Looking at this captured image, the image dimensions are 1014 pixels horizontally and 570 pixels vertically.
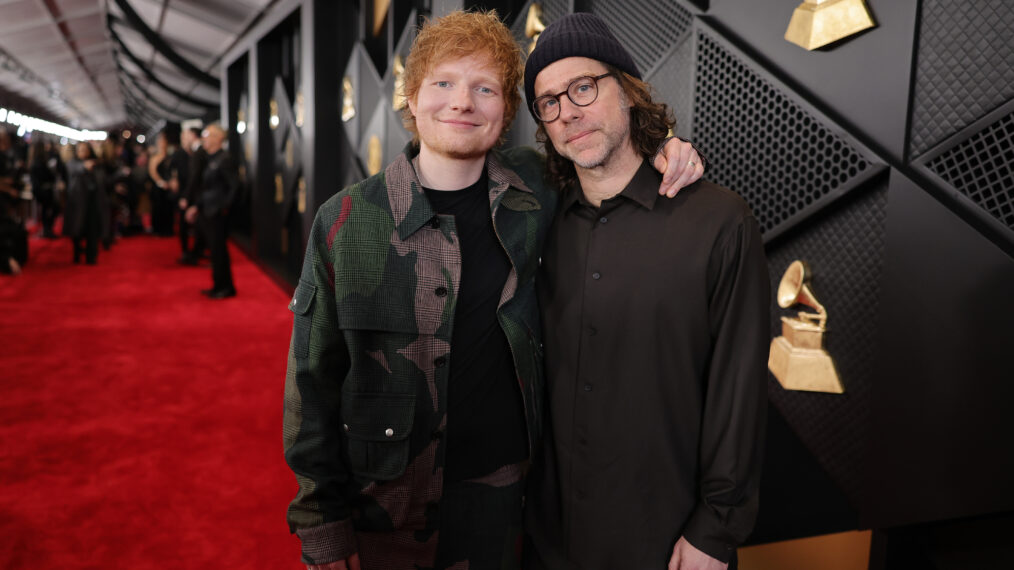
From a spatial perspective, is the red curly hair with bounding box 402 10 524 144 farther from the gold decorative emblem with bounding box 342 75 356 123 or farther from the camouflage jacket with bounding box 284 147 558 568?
the gold decorative emblem with bounding box 342 75 356 123

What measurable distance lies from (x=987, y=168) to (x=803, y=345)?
713mm

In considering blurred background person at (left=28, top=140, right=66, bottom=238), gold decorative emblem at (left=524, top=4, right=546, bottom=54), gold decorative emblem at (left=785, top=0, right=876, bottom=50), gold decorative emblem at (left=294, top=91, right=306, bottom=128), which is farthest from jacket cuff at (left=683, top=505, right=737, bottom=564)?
blurred background person at (left=28, top=140, right=66, bottom=238)

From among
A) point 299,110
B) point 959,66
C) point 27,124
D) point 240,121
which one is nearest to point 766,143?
point 959,66

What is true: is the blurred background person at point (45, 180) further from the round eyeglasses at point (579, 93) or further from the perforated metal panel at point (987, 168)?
the perforated metal panel at point (987, 168)

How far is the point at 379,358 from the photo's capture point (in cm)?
156

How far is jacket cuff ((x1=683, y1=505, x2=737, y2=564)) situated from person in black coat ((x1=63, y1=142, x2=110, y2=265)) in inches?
427

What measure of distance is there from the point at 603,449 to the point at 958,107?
52.1 inches

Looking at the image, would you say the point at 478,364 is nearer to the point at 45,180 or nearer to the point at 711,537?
the point at 711,537

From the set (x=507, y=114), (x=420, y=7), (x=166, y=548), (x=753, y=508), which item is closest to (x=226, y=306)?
(x=420, y=7)

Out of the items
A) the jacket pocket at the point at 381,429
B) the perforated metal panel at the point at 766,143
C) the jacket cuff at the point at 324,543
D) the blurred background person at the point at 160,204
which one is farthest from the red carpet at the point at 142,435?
the blurred background person at the point at 160,204

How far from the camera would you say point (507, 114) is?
5.77ft

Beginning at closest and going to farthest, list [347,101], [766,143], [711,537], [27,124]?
[711,537] < [766,143] < [347,101] < [27,124]

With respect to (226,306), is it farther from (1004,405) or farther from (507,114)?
(1004,405)

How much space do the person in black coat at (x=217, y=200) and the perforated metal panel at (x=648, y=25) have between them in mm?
5814
